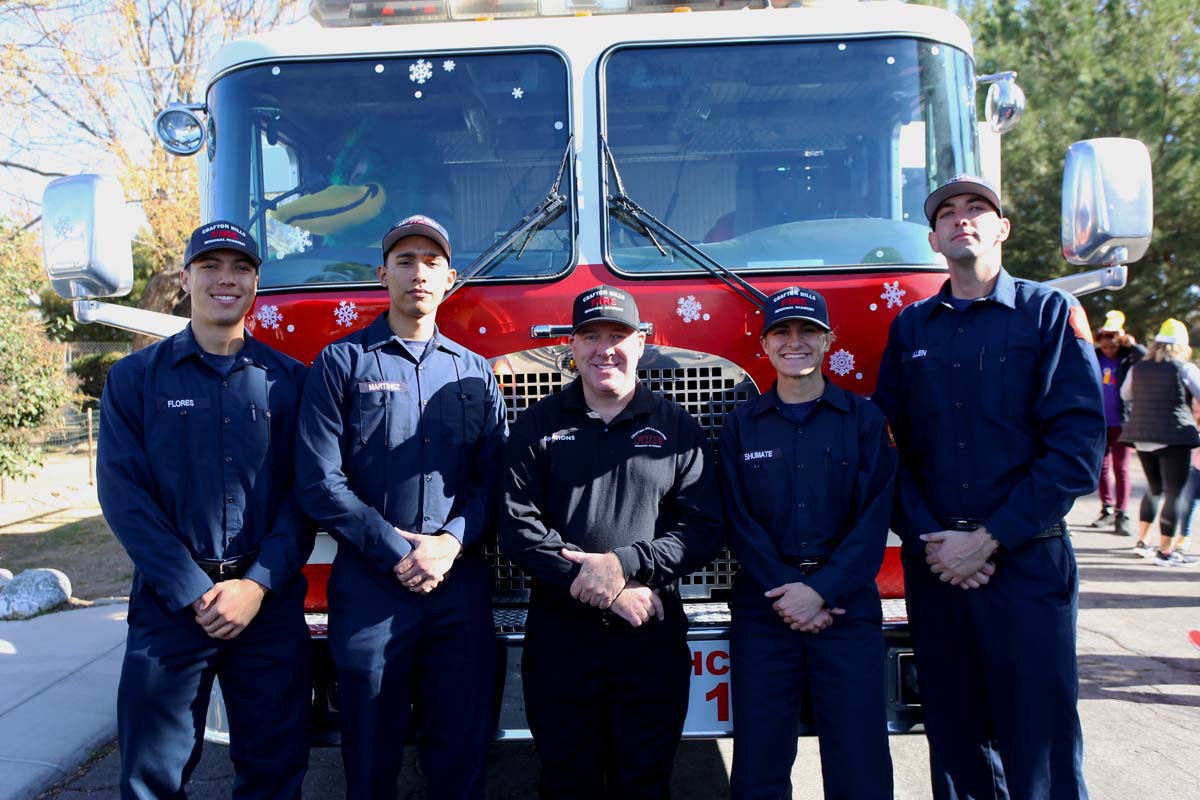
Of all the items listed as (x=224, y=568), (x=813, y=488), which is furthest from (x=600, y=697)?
(x=224, y=568)

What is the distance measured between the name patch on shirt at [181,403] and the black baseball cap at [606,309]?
109cm

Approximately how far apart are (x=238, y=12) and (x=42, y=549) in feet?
32.7

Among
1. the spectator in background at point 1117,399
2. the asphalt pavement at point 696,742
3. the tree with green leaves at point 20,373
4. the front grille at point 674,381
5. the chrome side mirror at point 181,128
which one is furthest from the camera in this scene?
the tree with green leaves at point 20,373

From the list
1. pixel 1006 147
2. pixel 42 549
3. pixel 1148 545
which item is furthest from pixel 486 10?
pixel 1006 147

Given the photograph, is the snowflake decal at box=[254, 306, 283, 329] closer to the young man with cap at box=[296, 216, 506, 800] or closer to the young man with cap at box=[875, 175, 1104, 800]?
the young man with cap at box=[296, 216, 506, 800]

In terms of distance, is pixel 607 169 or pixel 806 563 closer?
pixel 806 563

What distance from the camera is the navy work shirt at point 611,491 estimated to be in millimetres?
2686

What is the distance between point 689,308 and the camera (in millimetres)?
3205

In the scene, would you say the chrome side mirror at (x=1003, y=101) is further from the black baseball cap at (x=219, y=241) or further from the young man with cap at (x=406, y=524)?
the black baseball cap at (x=219, y=241)

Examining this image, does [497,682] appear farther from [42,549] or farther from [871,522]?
[42,549]

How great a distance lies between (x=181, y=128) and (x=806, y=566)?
272 cm

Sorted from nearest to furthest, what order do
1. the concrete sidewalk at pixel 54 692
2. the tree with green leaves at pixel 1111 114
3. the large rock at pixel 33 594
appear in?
1. the concrete sidewalk at pixel 54 692
2. the large rock at pixel 33 594
3. the tree with green leaves at pixel 1111 114

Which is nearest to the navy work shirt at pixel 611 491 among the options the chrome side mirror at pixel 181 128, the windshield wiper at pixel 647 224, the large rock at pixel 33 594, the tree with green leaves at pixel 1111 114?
the windshield wiper at pixel 647 224

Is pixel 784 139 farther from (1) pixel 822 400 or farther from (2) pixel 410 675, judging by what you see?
(2) pixel 410 675
